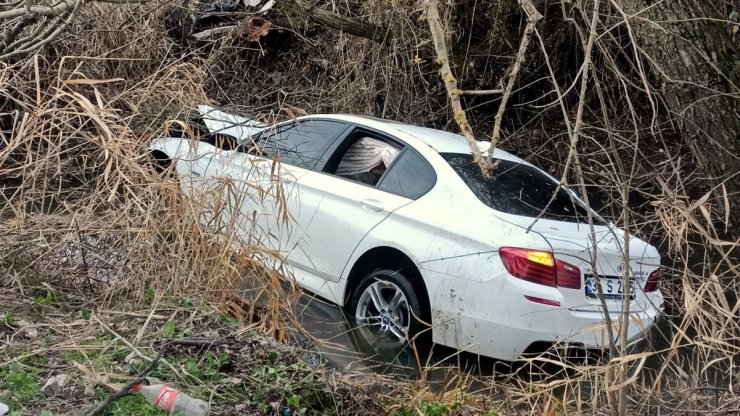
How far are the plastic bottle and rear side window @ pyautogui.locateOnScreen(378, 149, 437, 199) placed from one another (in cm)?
240

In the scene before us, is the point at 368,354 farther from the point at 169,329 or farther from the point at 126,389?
the point at 126,389

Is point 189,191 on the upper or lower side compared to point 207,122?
lower

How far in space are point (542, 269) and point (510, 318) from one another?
1.19ft

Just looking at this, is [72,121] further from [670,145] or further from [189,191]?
[670,145]

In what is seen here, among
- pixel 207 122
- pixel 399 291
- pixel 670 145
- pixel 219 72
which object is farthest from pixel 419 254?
pixel 219 72

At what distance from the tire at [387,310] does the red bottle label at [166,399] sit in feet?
6.27

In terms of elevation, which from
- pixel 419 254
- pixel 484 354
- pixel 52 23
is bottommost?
pixel 484 354

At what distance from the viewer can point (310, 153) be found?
598 cm

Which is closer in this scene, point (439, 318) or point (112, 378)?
point (112, 378)

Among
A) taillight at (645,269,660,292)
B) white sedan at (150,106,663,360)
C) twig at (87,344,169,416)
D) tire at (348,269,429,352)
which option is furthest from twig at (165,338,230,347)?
taillight at (645,269,660,292)

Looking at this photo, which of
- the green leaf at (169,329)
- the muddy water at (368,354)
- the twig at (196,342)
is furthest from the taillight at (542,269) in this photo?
the green leaf at (169,329)

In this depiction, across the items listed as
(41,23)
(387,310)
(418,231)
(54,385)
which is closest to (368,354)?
(387,310)

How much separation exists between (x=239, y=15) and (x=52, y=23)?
5540 millimetres

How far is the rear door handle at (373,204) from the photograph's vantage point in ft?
17.3
